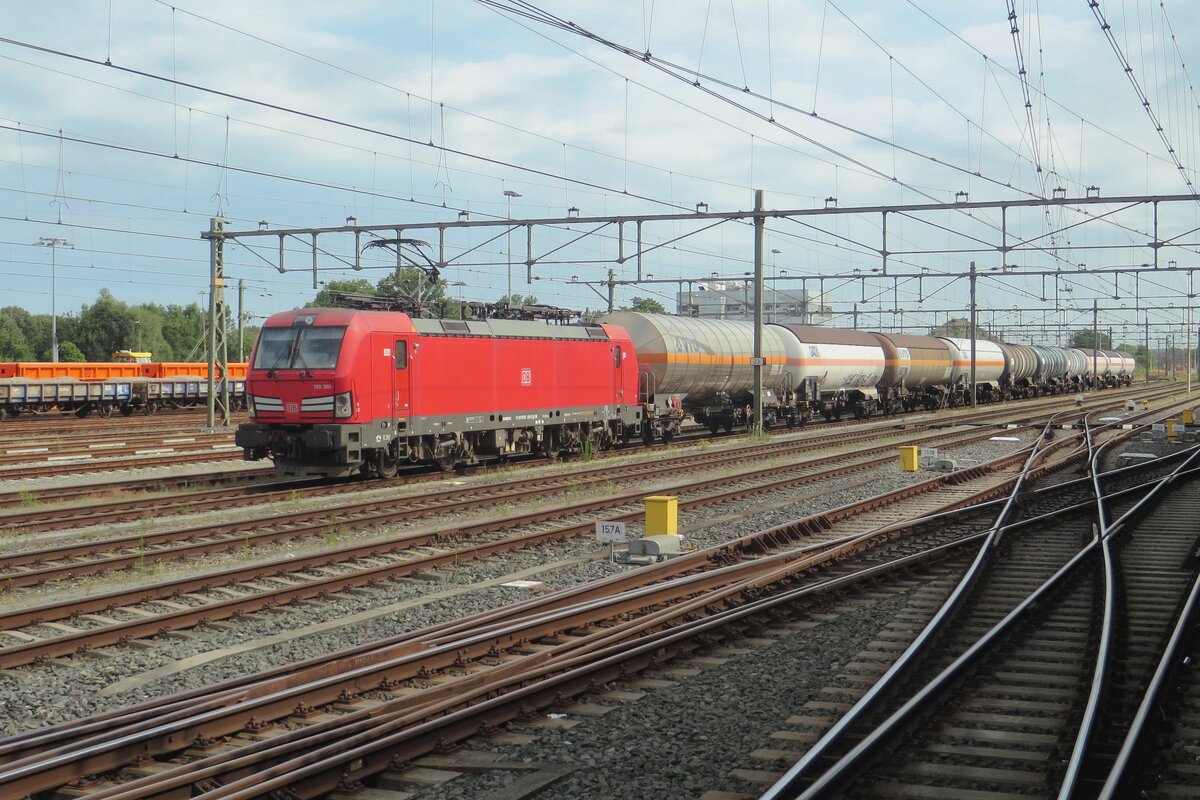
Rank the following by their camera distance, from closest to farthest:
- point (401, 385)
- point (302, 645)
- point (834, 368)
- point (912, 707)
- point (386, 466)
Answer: point (912, 707) → point (302, 645) → point (401, 385) → point (386, 466) → point (834, 368)

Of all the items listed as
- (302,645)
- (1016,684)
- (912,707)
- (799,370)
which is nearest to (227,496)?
(302,645)

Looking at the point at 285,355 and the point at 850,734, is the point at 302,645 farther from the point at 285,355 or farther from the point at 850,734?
the point at 285,355

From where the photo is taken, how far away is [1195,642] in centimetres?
895

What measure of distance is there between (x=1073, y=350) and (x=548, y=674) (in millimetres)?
78937

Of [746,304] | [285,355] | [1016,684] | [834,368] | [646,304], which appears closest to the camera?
[1016,684]

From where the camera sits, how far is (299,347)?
19641 mm

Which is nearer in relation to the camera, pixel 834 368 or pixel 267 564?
pixel 267 564

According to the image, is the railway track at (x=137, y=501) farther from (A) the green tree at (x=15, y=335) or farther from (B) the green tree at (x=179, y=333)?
(B) the green tree at (x=179, y=333)

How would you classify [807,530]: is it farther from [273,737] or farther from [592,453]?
[592,453]

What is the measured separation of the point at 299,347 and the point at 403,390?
1.99m

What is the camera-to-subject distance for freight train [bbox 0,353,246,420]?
4341cm

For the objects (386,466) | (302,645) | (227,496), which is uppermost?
(386,466)

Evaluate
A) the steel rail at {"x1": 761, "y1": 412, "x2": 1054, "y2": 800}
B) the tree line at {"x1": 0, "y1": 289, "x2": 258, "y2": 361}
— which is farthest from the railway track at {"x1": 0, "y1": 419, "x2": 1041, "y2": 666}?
the tree line at {"x1": 0, "y1": 289, "x2": 258, "y2": 361}

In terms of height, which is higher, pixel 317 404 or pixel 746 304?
pixel 746 304
